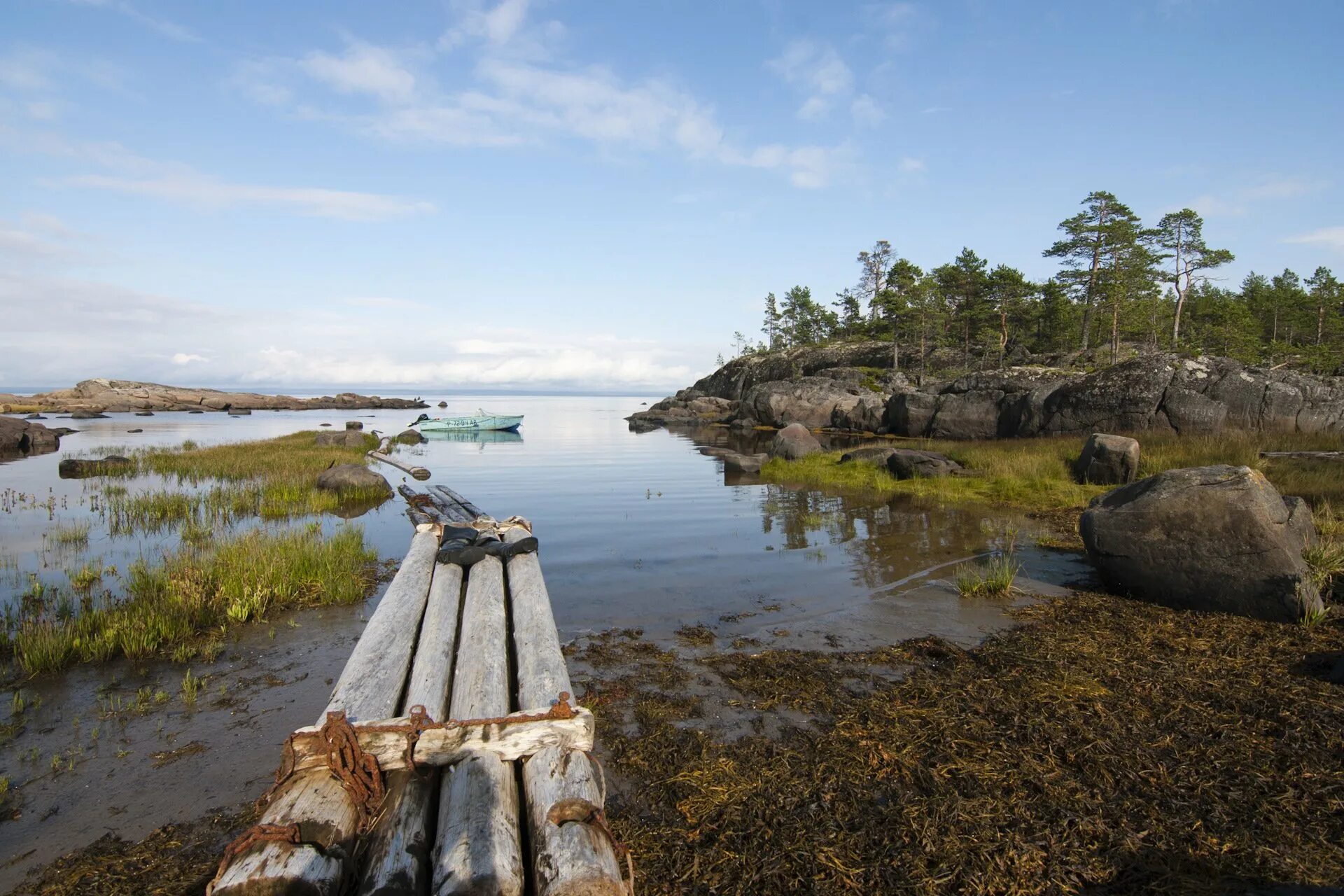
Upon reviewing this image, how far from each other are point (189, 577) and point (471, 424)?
140 feet

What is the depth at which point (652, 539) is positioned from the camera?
14.3 metres

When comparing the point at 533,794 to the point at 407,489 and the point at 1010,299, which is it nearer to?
the point at 407,489

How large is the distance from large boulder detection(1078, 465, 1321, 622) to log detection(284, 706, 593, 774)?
847 cm

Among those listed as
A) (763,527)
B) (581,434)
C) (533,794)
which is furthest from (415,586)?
(581,434)

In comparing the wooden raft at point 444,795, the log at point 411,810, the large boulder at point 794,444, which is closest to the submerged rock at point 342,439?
the large boulder at point 794,444

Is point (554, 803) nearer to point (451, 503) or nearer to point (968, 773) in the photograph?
point (968, 773)

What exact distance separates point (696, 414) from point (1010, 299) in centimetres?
3168

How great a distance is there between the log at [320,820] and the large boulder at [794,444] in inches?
921

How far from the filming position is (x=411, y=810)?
3.58m

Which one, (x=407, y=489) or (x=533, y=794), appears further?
(x=407, y=489)

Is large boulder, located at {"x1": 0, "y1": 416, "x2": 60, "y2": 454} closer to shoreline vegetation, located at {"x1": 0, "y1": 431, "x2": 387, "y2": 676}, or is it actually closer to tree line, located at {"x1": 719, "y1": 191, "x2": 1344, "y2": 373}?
shoreline vegetation, located at {"x1": 0, "y1": 431, "x2": 387, "y2": 676}

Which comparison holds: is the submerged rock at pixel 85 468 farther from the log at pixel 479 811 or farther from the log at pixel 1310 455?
the log at pixel 1310 455

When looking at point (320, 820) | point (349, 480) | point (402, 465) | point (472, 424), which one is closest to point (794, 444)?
point (402, 465)

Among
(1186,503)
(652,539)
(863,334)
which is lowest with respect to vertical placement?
(652,539)
